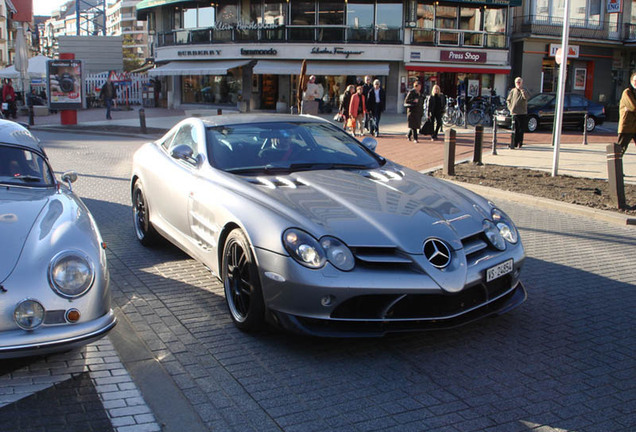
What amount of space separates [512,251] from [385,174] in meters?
1.35

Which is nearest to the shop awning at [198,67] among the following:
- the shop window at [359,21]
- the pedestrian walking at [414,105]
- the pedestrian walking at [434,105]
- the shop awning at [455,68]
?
the shop window at [359,21]

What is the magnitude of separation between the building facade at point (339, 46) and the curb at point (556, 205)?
27.2m

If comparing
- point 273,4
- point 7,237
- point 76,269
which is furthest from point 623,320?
point 273,4

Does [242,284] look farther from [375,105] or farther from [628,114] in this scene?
[375,105]

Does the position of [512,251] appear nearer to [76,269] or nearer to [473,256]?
Answer: [473,256]

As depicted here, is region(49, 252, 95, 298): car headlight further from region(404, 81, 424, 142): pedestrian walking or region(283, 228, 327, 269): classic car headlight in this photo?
region(404, 81, 424, 142): pedestrian walking

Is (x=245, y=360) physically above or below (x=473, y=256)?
below

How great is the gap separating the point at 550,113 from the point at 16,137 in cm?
2267

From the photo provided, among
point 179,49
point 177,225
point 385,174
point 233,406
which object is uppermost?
point 179,49

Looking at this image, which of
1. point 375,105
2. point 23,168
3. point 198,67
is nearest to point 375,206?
point 23,168

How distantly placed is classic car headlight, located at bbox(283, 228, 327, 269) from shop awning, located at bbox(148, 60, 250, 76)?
36.2m

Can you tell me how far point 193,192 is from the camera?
546 centimetres

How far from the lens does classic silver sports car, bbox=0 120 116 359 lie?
3564mm

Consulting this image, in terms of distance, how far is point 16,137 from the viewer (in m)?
5.29
